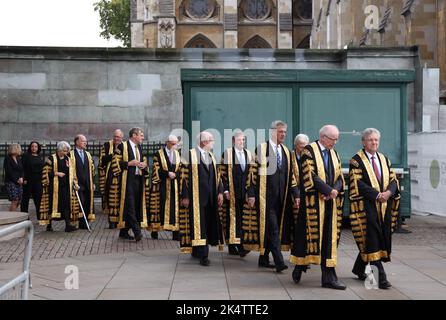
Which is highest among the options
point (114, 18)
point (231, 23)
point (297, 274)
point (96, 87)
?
point (114, 18)

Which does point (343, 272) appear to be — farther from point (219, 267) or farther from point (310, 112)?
point (310, 112)

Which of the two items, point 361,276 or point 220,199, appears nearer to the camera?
point 361,276

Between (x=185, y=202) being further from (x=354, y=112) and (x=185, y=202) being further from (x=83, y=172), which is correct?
(x=354, y=112)

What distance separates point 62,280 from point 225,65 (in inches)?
435

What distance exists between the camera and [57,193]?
13.1m

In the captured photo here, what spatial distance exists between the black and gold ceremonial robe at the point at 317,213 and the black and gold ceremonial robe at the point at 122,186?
184 inches

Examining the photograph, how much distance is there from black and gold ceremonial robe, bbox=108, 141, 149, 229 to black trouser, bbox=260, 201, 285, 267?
3489mm

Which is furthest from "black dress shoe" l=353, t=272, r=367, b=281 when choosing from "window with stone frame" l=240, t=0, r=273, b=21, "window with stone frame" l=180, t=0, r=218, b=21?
"window with stone frame" l=240, t=0, r=273, b=21

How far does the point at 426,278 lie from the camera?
8.13 meters

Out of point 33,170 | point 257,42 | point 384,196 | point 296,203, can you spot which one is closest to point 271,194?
point 296,203

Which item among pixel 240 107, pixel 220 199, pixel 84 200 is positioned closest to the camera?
pixel 220 199

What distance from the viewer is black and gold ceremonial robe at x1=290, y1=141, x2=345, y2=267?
752 cm

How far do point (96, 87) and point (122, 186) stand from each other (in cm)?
688

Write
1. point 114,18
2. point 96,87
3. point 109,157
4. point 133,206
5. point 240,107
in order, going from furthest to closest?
point 114,18 → point 96,87 → point 109,157 → point 240,107 → point 133,206
